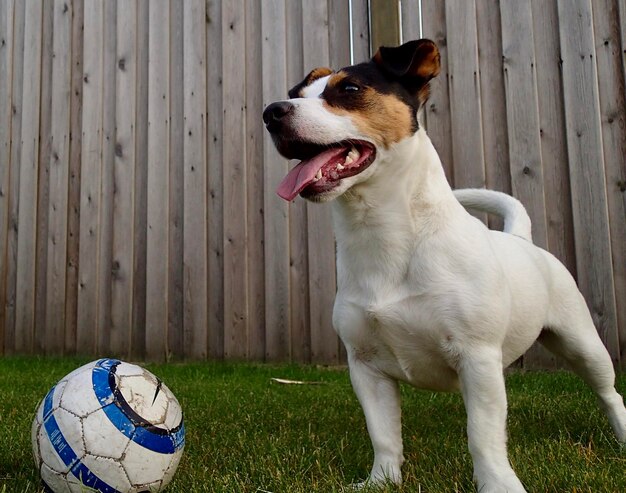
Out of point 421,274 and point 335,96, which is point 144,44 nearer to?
point 335,96

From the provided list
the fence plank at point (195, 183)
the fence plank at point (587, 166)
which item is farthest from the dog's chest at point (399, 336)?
the fence plank at point (195, 183)

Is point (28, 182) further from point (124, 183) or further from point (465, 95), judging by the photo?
point (465, 95)

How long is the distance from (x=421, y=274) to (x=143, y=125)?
3666 mm

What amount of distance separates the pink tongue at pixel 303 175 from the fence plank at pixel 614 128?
2.30 meters

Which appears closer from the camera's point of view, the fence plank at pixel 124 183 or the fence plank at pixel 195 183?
the fence plank at pixel 195 183

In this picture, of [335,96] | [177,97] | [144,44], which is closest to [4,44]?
[144,44]

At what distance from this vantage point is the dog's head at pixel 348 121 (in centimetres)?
208

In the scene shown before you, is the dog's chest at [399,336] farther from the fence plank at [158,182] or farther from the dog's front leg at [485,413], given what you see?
the fence plank at [158,182]

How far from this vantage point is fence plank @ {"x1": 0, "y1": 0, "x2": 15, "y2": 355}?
5824 millimetres

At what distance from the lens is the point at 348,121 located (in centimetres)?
213

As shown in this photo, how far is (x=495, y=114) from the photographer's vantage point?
163 inches

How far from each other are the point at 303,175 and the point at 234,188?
2.77 meters

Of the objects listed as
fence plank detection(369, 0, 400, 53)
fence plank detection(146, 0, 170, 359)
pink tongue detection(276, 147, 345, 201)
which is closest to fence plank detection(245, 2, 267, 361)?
fence plank detection(146, 0, 170, 359)

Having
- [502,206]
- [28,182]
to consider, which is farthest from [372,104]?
[28,182]
